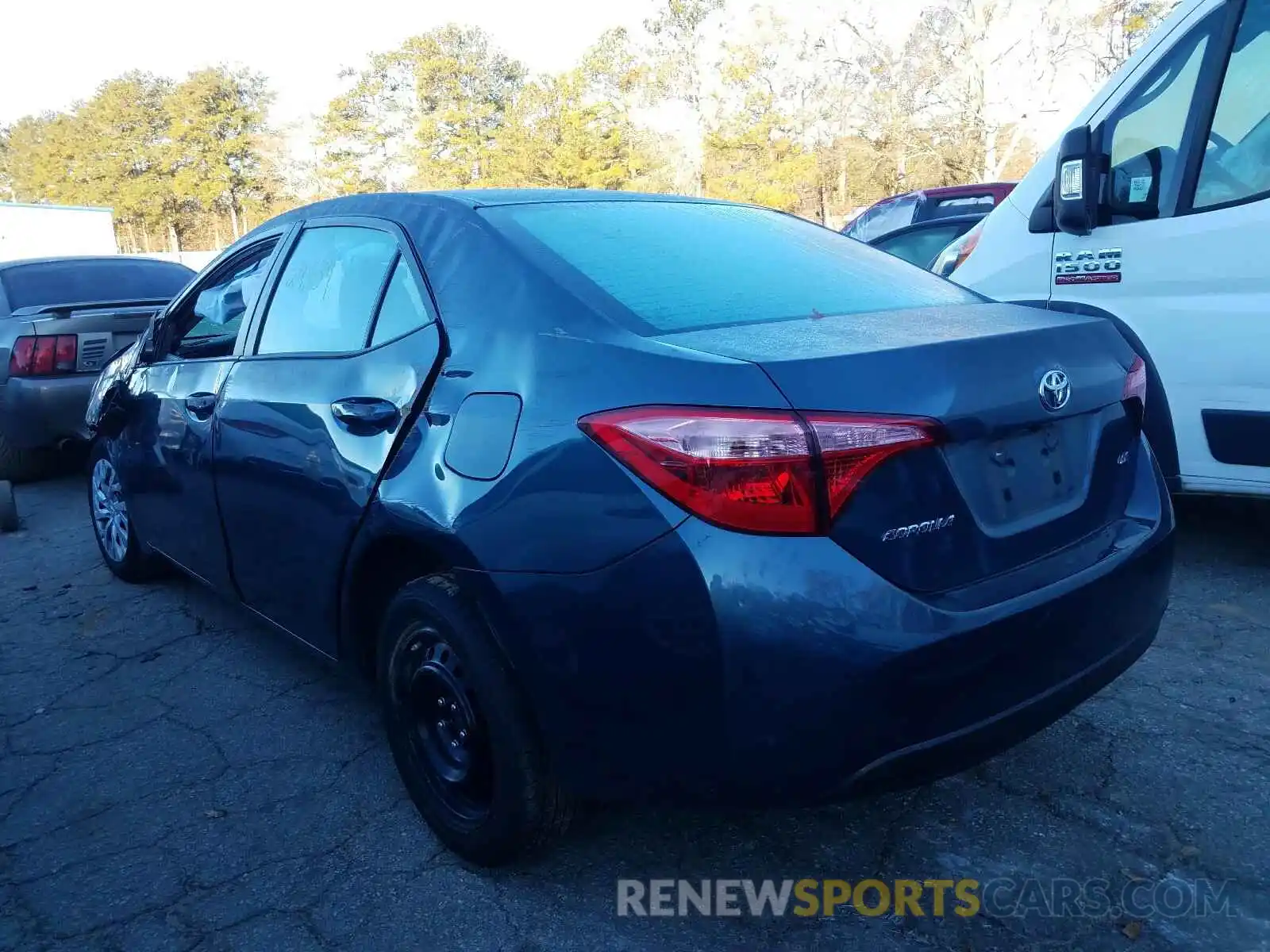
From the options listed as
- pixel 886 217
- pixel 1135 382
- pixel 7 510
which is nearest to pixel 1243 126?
pixel 1135 382

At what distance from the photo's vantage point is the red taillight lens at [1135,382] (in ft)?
7.17

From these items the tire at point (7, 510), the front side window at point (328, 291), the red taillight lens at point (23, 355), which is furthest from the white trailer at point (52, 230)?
the front side window at point (328, 291)

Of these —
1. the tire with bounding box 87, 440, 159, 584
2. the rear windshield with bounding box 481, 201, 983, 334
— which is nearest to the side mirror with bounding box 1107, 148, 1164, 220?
the rear windshield with bounding box 481, 201, 983, 334

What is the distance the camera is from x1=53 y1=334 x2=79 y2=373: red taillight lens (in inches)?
232

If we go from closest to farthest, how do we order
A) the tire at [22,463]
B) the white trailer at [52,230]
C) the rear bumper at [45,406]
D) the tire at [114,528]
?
the tire at [114,528] → the rear bumper at [45,406] → the tire at [22,463] → the white trailer at [52,230]

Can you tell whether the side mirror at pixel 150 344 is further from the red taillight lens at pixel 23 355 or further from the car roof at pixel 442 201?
the red taillight lens at pixel 23 355

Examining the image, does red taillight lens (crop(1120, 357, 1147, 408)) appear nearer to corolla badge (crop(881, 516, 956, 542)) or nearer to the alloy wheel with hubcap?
corolla badge (crop(881, 516, 956, 542))

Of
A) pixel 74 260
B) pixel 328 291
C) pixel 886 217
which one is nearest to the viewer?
pixel 328 291

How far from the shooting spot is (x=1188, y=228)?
11.4 ft

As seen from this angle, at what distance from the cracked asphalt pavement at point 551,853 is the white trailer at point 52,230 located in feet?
110

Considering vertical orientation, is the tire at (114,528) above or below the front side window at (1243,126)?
below

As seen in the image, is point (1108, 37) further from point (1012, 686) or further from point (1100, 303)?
point (1012, 686)

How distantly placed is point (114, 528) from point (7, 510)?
158cm

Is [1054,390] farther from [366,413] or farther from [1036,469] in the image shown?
[366,413]
